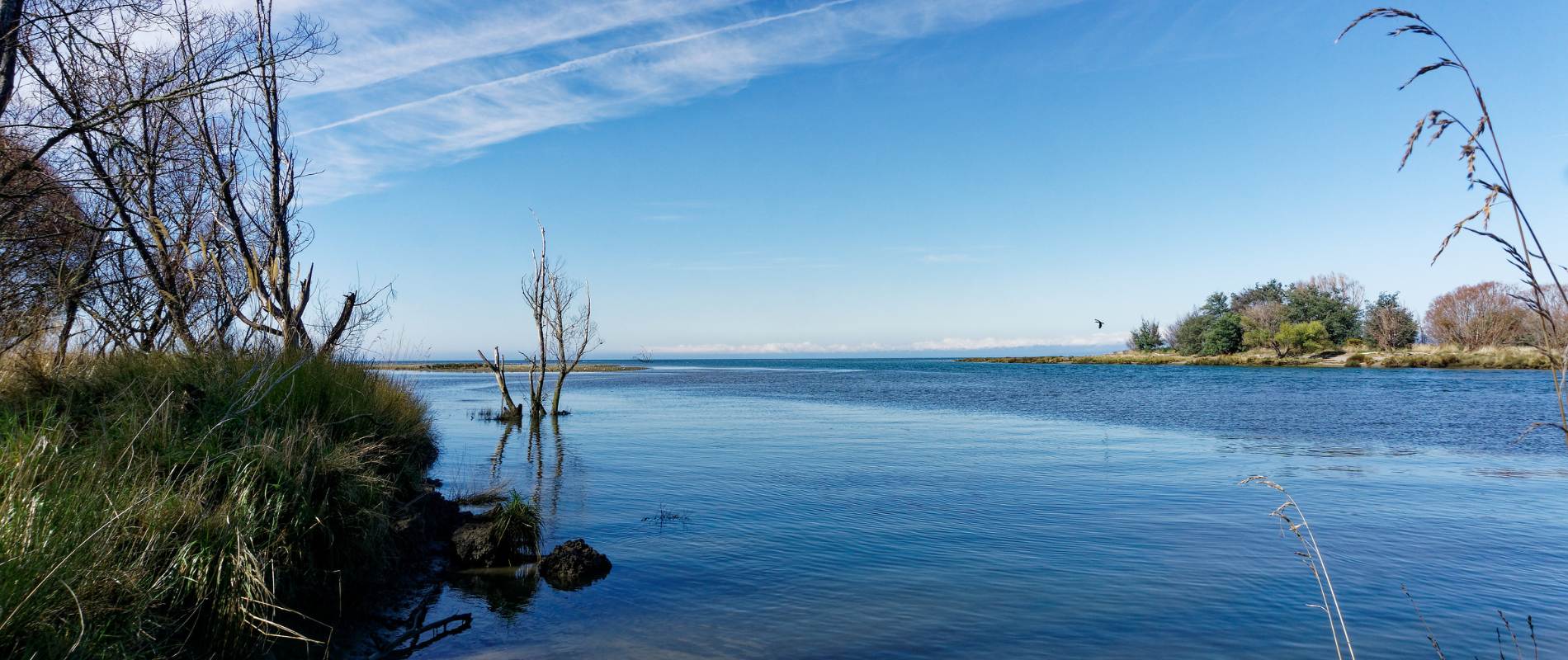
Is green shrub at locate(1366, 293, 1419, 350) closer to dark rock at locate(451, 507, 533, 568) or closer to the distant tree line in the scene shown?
the distant tree line

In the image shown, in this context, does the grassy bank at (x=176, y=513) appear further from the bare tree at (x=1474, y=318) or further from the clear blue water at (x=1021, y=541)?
the bare tree at (x=1474, y=318)

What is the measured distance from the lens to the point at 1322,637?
6.27 m

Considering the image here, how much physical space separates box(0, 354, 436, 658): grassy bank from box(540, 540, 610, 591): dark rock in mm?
1530

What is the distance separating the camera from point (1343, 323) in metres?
78.7

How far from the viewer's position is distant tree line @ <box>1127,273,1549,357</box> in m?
69.4

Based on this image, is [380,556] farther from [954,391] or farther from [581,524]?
[954,391]

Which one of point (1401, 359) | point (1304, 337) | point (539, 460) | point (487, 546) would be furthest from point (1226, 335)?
point (487, 546)

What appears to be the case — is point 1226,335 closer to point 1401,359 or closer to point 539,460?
point 1401,359

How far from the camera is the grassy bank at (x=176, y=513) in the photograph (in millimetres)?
4031

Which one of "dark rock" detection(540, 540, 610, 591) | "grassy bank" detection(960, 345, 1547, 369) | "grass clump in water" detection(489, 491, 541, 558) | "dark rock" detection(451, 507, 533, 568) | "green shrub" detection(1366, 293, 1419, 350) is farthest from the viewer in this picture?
"green shrub" detection(1366, 293, 1419, 350)

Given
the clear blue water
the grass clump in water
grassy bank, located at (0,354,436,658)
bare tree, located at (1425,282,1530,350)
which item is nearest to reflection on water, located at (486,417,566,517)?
the clear blue water

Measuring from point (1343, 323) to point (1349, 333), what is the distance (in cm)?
117

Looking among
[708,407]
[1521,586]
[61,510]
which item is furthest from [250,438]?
[708,407]

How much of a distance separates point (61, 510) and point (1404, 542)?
12.8m
